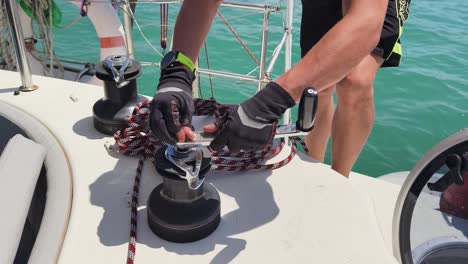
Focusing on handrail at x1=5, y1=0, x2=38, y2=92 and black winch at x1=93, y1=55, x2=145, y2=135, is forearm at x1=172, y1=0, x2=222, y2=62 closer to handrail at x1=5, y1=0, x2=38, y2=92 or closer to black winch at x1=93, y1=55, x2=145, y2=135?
black winch at x1=93, y1=55, x2=145, y2=135

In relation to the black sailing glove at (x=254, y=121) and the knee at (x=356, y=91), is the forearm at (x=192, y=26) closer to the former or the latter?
the black sailing glove at (x=254, y=121)

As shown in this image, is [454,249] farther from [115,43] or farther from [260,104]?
[115,43]

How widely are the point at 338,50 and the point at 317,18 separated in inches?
24.7

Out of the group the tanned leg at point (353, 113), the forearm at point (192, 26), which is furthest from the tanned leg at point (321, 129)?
the forearm at point (192, 26)

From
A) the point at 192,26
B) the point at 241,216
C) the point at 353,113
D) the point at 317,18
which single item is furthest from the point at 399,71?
the point at 241,216

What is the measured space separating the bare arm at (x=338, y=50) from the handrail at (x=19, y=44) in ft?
2.94

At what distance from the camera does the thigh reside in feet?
4.99

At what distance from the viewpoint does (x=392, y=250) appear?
1090 millimetres

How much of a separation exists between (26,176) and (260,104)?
526 millimetres

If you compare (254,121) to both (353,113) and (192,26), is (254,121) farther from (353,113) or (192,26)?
(353,113)

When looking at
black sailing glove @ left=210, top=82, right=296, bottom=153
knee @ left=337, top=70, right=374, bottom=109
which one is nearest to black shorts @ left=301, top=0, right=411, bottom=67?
knee @ left=337, top=70, right=374, bottom=109

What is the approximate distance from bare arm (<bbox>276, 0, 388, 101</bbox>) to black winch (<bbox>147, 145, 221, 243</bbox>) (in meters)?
0.26

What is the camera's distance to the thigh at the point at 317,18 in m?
1.52

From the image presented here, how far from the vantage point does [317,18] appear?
1580 mm
